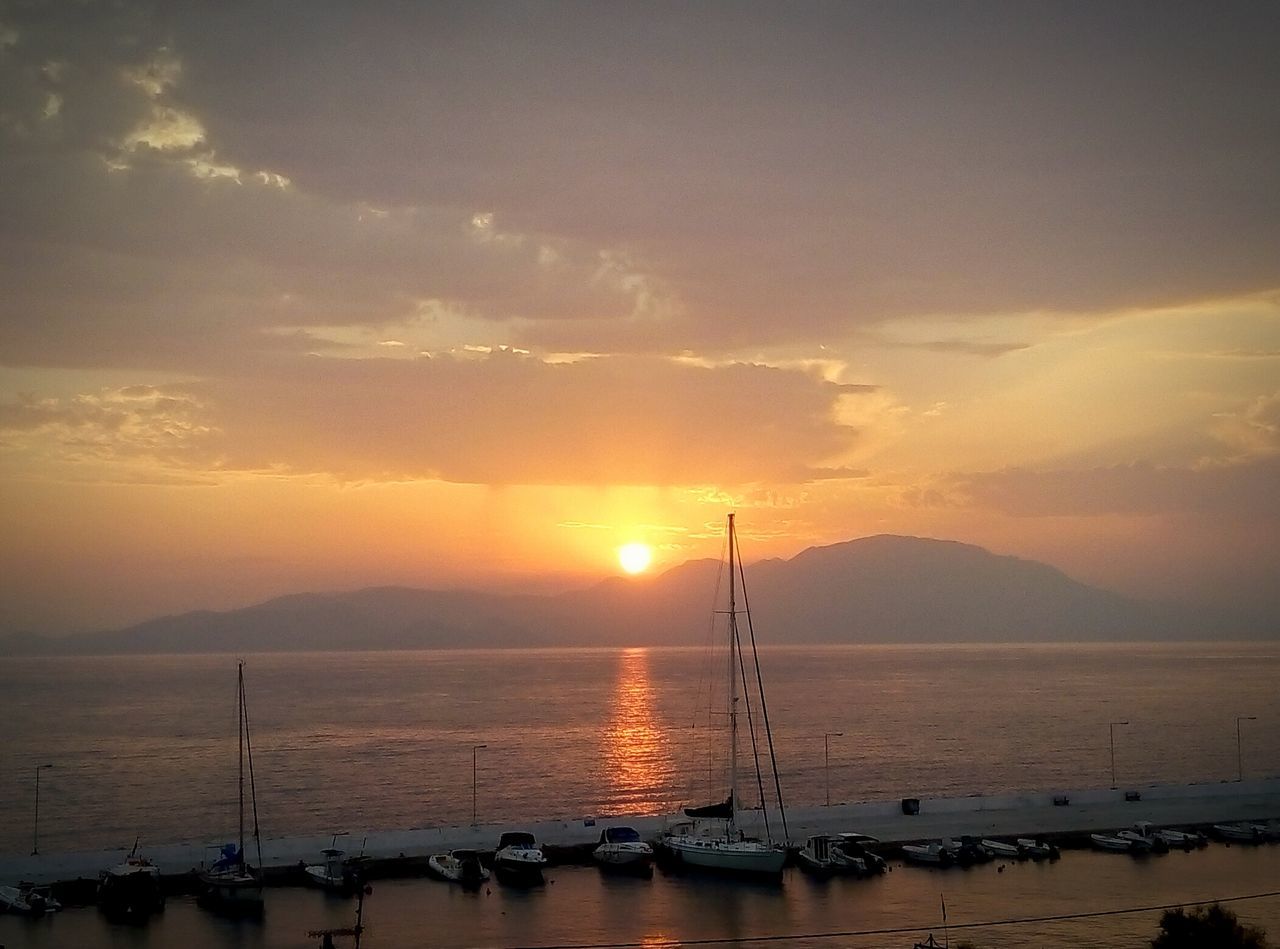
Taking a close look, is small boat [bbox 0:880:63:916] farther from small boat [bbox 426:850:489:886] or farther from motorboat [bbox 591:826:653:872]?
motorboat [bbox 591:826:653:872]

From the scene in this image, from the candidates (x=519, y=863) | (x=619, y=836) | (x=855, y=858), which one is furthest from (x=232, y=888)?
(x=855, y=858)

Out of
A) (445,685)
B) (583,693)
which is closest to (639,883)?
(583,693)

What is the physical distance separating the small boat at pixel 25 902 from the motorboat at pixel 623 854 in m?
14.6

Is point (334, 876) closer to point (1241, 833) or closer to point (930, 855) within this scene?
point (930, 855)

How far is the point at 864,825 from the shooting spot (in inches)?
1506

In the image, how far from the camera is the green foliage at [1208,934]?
62.1ft

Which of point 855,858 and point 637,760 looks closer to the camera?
point 855,858

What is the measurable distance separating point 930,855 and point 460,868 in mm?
13830

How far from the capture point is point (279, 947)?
2523 centimetres

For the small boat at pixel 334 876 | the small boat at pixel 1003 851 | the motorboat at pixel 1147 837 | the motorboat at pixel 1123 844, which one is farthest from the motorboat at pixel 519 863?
the motorboat at pixel 1147 837

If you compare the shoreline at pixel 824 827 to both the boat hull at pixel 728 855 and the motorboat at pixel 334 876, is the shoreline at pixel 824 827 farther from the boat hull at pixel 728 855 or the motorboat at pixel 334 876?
the boat hull at pixel 728 855

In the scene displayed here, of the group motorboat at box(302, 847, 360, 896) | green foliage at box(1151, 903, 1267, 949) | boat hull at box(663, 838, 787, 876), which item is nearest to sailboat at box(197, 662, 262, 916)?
motorboat at box(302, 847, 360, 896)

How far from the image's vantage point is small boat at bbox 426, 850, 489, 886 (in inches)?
1228

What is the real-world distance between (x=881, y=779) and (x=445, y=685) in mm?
106457
